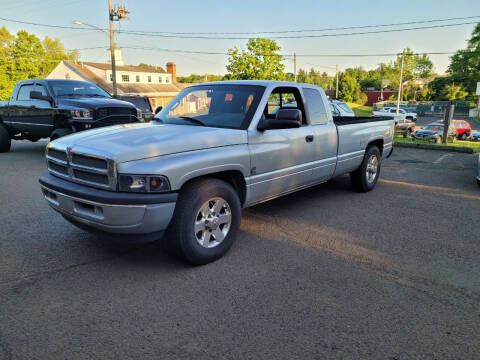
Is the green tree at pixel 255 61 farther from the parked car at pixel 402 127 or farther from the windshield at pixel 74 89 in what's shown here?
the windshield at pixel 74 89

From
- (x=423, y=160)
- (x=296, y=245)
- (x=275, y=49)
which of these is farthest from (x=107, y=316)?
(x=275, y=49)

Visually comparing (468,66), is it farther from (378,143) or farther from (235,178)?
(235,178)

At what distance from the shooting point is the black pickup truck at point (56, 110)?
334 inches

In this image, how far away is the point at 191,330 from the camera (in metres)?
2.66

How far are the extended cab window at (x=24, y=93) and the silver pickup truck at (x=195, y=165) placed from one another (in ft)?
23.0

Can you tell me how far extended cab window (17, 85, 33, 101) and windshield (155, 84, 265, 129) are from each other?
6.98 meters

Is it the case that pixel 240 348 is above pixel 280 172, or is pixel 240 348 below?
below

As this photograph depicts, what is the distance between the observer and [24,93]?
33.0 ft

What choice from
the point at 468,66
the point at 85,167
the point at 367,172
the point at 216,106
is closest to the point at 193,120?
the point at 216,106

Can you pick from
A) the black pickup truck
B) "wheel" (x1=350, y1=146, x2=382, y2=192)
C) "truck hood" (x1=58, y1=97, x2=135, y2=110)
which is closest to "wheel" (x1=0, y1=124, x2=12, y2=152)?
the black pickup truck

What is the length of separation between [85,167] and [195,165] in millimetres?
996

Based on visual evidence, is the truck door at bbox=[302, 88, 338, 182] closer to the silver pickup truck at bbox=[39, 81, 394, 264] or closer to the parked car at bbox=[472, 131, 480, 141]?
the silver pickup truck at bbox=[39, 81, 394, 264]

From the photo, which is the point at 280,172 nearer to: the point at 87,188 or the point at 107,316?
the point at 87,188

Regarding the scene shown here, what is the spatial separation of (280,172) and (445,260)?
202 cm
